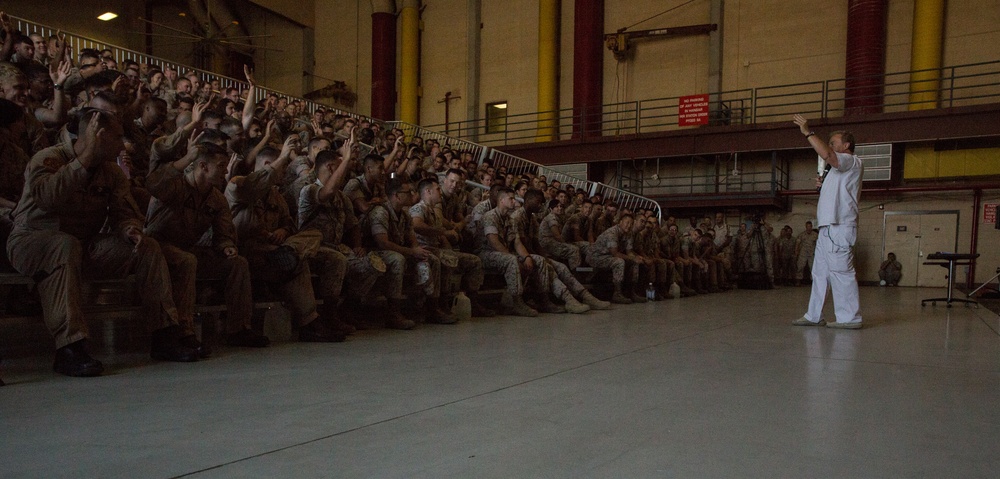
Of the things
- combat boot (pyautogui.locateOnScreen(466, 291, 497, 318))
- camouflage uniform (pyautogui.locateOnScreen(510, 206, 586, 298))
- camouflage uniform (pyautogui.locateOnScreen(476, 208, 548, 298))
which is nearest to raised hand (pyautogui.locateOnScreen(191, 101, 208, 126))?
combat boot (pyautogui.locateOnScreen(466, 291, 497, 318))

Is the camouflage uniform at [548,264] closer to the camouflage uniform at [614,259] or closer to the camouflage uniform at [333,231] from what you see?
the camouflage uniform at [614,259]

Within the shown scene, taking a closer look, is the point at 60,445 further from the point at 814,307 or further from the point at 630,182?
the point at 630,182

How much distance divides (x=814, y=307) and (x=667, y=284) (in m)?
4.63

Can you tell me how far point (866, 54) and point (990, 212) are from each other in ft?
14.6

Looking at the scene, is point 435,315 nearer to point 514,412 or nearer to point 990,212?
point 514,412

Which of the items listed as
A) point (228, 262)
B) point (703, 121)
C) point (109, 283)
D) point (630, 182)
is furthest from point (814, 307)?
point (630, 182)

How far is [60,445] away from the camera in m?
1.96

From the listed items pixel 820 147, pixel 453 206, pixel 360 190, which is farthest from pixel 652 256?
pixel 360 190

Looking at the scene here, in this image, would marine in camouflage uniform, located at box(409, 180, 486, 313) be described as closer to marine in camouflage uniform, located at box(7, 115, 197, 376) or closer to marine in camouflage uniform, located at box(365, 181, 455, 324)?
marine in camouflage uniform, located at box(365, 181, 455, 324)

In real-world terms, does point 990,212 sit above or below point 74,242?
above

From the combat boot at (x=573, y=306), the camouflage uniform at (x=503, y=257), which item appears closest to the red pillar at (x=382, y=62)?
the camouflage uniform at (x=503, y=257)

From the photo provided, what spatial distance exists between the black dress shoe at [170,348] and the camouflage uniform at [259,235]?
35.5 inches

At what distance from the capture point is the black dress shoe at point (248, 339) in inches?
160

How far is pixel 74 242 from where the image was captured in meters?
3.18
